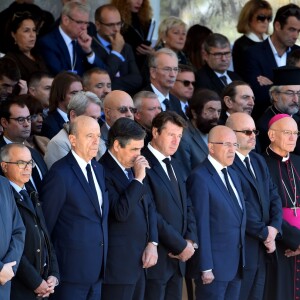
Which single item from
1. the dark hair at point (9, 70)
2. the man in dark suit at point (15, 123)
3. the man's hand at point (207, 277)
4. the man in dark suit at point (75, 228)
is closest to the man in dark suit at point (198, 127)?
the man's hand at point (207, 277)

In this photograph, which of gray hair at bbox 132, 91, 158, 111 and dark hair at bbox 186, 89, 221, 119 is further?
dark hair at bbox 186, 89, 221, 119

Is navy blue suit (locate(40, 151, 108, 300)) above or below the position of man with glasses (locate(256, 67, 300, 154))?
below

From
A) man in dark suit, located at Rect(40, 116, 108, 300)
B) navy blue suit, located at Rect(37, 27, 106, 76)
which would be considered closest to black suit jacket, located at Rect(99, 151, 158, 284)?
man in dark suit, located at Rect(40, 116, 108, 300)

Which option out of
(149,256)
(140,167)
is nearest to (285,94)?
(140,167)

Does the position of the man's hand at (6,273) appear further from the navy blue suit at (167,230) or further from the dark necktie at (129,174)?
the navy blue suit at (167,230)

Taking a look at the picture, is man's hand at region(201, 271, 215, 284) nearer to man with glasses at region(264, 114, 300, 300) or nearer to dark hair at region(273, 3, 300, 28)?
man with glasses at region(264, 114, 300, 300)

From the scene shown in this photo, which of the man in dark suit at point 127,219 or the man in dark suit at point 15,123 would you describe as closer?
the man in dark suit at point 127,219

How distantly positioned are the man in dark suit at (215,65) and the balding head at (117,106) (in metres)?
2.31

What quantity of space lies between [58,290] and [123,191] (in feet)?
2.86

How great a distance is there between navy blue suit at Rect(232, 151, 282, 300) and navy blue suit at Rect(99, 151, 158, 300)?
1313mm

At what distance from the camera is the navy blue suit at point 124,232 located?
7961mm

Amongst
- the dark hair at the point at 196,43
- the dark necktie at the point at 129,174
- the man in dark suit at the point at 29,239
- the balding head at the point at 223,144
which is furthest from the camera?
the dark hair at the point at 196,43

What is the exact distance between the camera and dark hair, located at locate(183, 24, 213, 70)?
12211 millimetres

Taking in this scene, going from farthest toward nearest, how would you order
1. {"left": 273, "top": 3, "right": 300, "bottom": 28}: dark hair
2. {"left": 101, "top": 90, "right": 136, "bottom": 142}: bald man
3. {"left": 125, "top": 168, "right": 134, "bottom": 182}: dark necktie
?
1. {"left": 273, "top": 3, "right": 300, "bottom": 28}: dark hair
2. {"left": 101, "top": 90, "right": 136, "bottom": 142}: bald man
3. {"left": 125, "top": 168, "right": 134, "bottom": 182}: dark necktie
